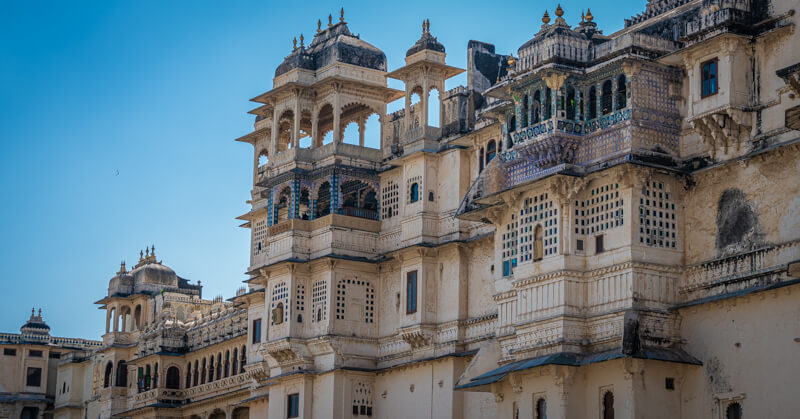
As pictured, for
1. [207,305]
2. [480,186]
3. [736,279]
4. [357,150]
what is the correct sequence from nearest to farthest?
[736,279], [480,186], [357,150], [207,305]

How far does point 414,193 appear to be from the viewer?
4103cm

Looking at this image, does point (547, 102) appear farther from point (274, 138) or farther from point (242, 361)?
point (242, 361)

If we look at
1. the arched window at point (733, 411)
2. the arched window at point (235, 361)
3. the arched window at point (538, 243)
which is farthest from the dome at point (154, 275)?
the arched window at point (733, 411)

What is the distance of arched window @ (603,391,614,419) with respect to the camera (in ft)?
102

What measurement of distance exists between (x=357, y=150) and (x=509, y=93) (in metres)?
9.22

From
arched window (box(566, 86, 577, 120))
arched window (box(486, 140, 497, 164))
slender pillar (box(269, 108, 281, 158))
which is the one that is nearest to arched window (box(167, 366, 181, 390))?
slender pillar (box(269, 108, 281, 158))

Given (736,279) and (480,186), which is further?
(480,186)

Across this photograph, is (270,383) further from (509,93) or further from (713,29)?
(713,29)

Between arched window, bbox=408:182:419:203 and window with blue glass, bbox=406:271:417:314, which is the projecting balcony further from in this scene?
window with blue glass, bbox=406:271:417:314

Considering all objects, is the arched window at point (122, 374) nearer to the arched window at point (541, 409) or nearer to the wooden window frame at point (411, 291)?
the wooden window frame at point (411, 291)

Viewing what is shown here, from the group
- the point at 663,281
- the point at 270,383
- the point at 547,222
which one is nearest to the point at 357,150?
the point at 270,383

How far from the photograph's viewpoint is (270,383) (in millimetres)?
43219

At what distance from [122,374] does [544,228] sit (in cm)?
3110

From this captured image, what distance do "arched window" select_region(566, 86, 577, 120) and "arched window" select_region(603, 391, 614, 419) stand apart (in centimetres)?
639
